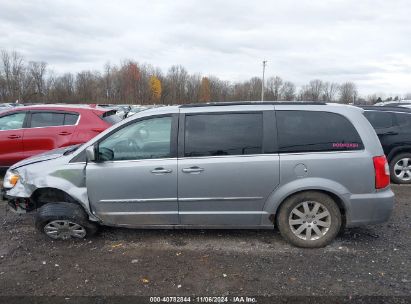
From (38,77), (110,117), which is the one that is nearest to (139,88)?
(38,77)

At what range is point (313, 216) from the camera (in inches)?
161

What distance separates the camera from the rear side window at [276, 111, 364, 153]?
13.0 ft

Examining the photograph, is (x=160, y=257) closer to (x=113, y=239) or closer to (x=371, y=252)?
(x=113, y=239)

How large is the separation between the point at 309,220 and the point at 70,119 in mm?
5493

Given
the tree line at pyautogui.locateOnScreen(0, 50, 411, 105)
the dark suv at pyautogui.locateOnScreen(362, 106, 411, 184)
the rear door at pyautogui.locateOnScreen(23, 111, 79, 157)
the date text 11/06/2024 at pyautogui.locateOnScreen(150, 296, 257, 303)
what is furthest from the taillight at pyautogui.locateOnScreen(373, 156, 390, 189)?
the tree line at pyautogui.locateOnScreen(0, 50, 411, 105)

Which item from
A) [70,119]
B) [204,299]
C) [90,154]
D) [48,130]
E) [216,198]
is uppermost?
[70,119]

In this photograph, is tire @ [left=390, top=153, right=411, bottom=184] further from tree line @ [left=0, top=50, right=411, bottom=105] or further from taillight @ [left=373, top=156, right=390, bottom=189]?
tree line @ [left=0, top=50, right=411, bottom=105]

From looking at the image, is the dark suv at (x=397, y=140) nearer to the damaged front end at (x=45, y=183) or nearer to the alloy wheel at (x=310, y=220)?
the alloy wheel at (x=310, y=220)

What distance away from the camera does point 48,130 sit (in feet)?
24.0

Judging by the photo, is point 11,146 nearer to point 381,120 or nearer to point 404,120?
point 381,120

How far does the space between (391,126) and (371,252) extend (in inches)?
177

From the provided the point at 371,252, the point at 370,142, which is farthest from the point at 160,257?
the point at 370,142

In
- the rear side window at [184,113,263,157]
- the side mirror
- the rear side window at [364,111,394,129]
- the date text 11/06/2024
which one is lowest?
the date text 11/06/2024

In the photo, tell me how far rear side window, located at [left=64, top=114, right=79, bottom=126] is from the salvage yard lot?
9.81 feet
